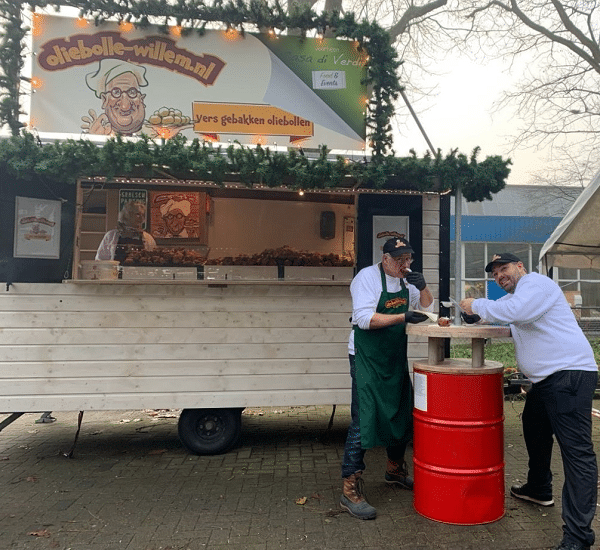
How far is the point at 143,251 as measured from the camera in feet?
18.6

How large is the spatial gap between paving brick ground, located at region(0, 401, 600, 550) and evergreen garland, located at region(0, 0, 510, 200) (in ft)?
8.64

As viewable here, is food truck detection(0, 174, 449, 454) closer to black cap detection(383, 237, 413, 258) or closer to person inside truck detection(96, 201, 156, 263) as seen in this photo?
person inside truck detection(96, 201, 156, 263)

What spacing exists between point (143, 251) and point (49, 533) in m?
3.01

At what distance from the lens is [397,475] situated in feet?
13.9

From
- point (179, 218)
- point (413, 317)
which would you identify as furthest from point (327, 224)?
point (413, 317)

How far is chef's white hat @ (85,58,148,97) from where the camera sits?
460 centimetres

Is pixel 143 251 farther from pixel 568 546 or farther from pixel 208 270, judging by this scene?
pixel 568 546

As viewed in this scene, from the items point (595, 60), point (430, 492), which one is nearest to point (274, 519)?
point (430, 492)

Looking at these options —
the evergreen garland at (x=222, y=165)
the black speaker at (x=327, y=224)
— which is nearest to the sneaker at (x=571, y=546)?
the evergreen garland at (x=222, y=165)

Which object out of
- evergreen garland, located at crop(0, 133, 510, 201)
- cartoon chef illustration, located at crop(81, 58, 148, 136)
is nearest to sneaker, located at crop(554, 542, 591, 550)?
evergreen garland, located at crop(0, 133, 510, 201)

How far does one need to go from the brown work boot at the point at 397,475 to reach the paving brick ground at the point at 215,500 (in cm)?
8

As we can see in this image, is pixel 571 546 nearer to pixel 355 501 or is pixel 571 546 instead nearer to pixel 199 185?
pixel 355 501

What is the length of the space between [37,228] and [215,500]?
2973 mm

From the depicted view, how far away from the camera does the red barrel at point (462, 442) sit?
3.37 metres
